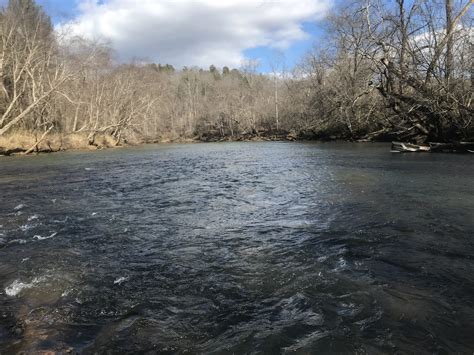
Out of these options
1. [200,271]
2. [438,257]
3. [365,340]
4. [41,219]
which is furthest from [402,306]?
[41,219]

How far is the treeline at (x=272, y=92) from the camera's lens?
25.9m

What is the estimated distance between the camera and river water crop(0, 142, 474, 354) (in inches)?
167

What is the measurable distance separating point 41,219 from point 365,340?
813 cm

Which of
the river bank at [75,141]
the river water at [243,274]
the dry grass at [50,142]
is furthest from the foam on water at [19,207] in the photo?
the dry grass at [50,142]

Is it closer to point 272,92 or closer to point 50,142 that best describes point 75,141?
point 50,142

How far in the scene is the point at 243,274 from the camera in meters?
5.88

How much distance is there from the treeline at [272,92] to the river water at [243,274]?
669 inches

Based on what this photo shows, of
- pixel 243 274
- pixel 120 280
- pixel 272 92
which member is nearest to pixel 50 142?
pixel 120 280

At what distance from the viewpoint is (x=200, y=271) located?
604 cm

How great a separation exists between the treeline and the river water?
17.0 meters

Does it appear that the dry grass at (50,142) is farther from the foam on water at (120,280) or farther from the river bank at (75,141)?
the foam on water at (120,280)

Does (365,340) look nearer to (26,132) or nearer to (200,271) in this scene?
(200,271)

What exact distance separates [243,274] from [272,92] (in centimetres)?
7759

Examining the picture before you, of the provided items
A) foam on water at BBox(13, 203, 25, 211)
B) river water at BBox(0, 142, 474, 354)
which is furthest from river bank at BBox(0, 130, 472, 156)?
foam on water at BBox(13, 203, 25, 211)
